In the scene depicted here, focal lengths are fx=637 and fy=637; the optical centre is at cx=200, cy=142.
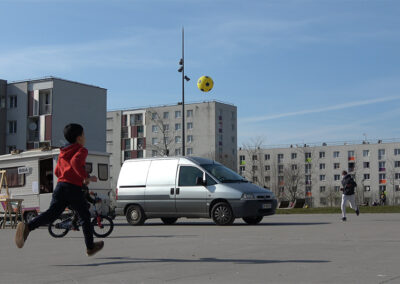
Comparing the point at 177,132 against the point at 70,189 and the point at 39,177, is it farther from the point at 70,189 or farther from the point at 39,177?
the point at 70,189

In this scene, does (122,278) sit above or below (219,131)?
below

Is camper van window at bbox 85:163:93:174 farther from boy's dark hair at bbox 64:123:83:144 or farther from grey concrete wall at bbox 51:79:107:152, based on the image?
grey concrete wall at bbox 51:79:107:152

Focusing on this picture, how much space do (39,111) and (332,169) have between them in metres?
87.7

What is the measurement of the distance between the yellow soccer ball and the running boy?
966 inches

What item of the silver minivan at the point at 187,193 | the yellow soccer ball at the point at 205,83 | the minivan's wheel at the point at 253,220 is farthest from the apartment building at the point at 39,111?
the minivan's wheel at the point at 253,220

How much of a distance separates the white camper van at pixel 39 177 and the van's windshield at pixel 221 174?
5252 mm

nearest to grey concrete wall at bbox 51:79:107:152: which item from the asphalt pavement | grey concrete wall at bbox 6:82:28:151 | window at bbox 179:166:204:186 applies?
grey concrete wall at bbox 6:82:28:151

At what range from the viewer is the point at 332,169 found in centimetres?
13988

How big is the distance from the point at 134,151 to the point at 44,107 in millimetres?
62063

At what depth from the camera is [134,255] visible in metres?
9.34

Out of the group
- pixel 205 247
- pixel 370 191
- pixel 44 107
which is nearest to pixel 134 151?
pixel 370 191

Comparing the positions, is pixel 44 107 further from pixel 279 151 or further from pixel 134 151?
pixel 279 151

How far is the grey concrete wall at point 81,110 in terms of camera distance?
6525cm

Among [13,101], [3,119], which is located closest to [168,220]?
[13,101]
